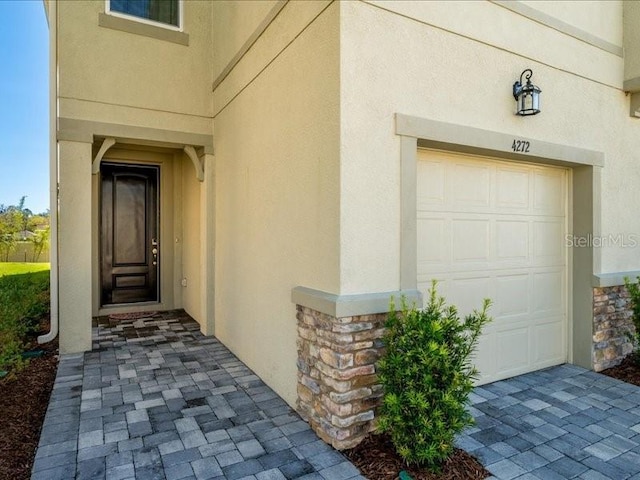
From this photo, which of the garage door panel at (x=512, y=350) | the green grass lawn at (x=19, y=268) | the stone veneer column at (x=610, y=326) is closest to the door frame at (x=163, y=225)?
the green grass lawn at (x=19, y=268)

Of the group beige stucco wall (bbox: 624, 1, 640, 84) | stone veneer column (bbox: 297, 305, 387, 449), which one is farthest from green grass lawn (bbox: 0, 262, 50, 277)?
beige stucco wall (bbox: 624, 1, 640, 84)

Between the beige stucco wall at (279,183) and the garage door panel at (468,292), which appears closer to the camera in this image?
the beige stucco wall at (279,183)

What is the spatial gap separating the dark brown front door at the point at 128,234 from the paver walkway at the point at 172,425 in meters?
2.48

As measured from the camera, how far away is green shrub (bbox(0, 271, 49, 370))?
14.9ft

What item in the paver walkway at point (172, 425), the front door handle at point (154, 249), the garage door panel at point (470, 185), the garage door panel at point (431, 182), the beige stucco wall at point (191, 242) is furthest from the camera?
the front door handle at point (154, 249)

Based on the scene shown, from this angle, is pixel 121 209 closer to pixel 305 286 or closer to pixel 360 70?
pixel 305 286

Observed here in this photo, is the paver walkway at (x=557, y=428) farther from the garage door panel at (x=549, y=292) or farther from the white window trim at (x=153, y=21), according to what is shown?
the white window trim at (x=153, y=21)

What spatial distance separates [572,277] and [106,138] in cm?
599

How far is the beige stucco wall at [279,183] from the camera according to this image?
10.3 ft

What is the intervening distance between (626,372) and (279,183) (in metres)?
4.29

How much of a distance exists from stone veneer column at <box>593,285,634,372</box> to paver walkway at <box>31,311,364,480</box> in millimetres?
3462

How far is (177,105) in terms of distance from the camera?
584 centimetres

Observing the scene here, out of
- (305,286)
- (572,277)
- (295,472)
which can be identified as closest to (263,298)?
(305,286)

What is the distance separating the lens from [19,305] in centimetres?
572
